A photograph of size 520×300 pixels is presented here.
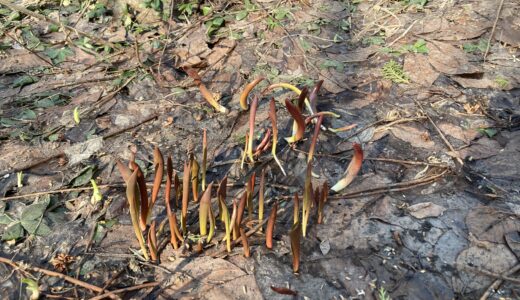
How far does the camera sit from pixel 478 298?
2023 millimetres

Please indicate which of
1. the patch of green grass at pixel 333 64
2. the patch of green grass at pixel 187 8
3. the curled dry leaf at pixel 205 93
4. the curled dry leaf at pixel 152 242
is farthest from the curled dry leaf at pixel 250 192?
the patch of green grass at pixel 187 8

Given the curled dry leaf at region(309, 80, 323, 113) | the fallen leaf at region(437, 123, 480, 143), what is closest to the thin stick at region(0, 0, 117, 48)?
the curled dry leaf at region(309, 80, 323, 113)

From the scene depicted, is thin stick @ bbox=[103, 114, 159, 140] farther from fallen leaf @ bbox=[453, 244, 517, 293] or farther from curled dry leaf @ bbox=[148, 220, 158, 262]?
fallen leaf @ bbox=[453, 244, 517, 293]

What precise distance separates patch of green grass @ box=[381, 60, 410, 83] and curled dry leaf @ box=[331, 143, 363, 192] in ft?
3.33

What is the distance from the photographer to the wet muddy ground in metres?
2.19

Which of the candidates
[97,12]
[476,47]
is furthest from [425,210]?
[97,12]

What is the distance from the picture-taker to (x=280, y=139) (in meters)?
2.94

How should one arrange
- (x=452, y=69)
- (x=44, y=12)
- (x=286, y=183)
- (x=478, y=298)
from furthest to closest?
1. (x=44, y=12)
2. (x=452, y=69)
3. (x=286, y=183)
4. (x=478, y=298)

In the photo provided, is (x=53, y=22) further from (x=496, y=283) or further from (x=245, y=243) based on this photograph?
(x=496, y=283)

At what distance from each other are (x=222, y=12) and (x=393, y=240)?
2.57 m

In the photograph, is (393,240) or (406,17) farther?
(406,17)

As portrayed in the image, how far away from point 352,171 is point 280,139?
2.08 ft

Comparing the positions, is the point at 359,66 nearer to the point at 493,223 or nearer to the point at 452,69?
the point at 452,69

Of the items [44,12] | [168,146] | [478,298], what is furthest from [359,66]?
[44,12]
